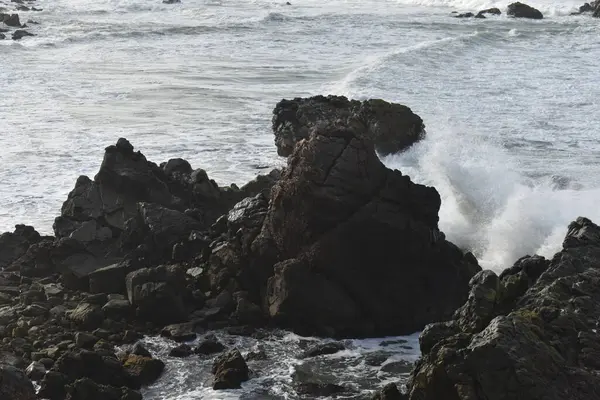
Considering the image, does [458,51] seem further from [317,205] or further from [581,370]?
[581,370]

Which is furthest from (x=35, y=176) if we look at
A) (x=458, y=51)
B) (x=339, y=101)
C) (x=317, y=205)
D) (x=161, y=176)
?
(x=458, y=51)

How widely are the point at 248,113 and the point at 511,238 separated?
46.4 feet

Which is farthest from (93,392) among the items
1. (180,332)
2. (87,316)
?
(87,316)

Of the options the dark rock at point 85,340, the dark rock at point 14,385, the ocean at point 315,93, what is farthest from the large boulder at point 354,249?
the dark rock at point 14,385

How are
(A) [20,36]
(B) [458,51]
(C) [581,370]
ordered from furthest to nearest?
(A) [20,36]
(B) [458,51]
(C) [581,370]

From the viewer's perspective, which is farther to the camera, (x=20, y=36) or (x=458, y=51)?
(x=20, y=36)

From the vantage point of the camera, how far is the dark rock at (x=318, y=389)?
1225cm

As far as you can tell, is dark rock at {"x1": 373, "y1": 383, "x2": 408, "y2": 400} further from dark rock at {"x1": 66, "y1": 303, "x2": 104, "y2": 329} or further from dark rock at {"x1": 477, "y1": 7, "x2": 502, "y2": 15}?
dark rock at {"x1": 477, "y1": 7, "x2": 502, "y2": 15}

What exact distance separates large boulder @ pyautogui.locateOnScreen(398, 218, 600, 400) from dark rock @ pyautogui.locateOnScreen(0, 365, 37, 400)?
478 centimetres

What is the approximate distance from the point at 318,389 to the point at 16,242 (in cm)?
761

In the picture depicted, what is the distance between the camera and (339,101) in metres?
25.6

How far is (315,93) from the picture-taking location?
3325cm

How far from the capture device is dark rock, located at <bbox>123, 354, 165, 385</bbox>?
496 inches

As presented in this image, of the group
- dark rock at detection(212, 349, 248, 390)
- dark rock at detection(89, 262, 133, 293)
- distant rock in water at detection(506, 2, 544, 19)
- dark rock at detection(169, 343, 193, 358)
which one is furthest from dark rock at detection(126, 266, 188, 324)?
distant rock in water at detection(506, 2, 544, 19)
